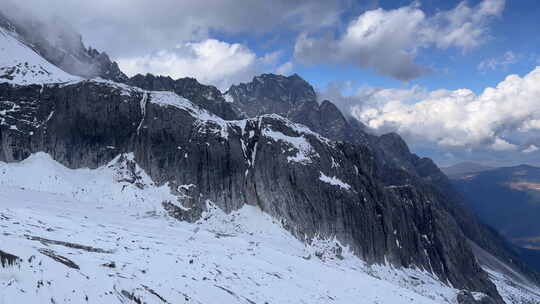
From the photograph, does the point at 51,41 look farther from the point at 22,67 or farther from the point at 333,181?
the point at 333,181

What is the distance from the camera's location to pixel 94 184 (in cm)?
8262

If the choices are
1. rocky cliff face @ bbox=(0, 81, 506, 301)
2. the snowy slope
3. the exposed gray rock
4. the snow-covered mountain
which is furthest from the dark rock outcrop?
the exposed gray rock

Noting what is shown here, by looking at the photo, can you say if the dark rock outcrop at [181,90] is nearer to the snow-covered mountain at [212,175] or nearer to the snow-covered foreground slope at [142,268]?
the snow-covered mountain at [212,175]

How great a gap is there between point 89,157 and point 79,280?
83449mm

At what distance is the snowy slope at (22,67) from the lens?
3767 inches

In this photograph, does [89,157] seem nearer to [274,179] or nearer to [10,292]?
[274,179]

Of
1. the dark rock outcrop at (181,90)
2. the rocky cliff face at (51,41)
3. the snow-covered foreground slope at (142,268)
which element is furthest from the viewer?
the dark rock outcrop at (181,90)

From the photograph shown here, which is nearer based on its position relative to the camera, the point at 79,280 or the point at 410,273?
the point at 79,280

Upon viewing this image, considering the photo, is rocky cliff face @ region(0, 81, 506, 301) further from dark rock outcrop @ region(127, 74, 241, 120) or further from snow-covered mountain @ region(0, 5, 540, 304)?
dark rock outcrop @ region(127, 74, 241, 120)

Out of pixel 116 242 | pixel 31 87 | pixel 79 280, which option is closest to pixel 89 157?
pixel 31 87

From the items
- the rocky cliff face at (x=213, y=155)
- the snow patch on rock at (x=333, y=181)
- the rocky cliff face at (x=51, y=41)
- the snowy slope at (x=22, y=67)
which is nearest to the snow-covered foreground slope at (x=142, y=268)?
the rocky cliff face at (x=213, y=155)

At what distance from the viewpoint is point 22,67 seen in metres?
99.5

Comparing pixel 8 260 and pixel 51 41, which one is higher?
pixel 51 41

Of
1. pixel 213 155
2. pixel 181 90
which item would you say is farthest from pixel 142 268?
pixel 181 90
